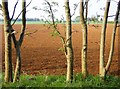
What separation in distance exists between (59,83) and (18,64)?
1.55 meters

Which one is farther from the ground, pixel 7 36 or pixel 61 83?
pixel 7 36

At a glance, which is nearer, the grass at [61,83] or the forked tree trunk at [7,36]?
the grass at [61,83]

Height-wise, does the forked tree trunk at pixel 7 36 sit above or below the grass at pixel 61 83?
above

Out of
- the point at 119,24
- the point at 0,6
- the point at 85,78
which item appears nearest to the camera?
the point at 0,6

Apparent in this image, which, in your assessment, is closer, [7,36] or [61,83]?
[61,83]

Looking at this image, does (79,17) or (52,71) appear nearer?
(79,17)

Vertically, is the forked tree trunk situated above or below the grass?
above

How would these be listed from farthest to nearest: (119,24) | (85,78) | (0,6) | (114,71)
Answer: (114,71) → (119,24) → (85,78) → (0,6)

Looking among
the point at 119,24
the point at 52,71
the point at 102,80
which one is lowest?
the point at 52,71

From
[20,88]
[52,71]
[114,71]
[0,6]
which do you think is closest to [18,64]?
[20,88]

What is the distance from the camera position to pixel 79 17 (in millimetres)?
10125

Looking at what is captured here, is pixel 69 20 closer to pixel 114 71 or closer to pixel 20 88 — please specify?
pixel 20 88

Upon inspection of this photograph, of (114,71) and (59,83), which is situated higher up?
(59,83)

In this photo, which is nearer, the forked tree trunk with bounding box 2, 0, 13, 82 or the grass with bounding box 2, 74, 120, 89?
the grass with bounding box 2, 74, 120, 89
